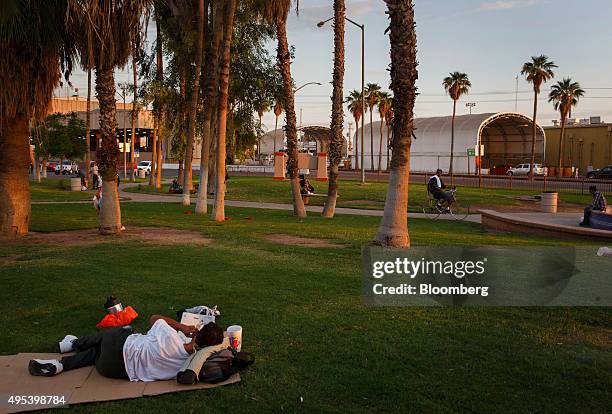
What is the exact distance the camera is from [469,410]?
5.18 metres

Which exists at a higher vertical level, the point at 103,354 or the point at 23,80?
the point at 23,80

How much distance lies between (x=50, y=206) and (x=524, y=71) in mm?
47798

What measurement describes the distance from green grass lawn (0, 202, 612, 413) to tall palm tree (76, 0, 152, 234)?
2.32 m

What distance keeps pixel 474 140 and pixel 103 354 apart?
66.8 metres

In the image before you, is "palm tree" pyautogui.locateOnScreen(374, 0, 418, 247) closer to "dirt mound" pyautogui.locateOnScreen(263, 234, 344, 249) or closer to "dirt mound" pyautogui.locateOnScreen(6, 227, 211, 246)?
"dirt mound" pyautogui.locateOnScreen(263, 234, 344, 249)

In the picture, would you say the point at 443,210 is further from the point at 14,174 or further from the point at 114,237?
the point at 14,174

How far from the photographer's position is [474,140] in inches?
2717

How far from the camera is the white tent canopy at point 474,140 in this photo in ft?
229

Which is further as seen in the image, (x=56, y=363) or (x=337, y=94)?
(x=337, y=94)

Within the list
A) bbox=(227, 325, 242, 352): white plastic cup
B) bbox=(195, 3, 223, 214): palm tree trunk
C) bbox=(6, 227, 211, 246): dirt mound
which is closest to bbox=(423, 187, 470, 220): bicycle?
bbox=(195, 3, 223, 214): palm tree trunk

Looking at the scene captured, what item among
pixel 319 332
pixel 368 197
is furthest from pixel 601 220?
pixel 368 197

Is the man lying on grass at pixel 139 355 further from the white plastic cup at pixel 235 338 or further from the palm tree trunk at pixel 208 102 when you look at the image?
the palm tree trunk at pixel 208 102

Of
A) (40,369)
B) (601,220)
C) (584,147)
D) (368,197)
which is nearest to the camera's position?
(40,369)

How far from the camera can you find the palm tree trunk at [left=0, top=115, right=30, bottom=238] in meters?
14.7
